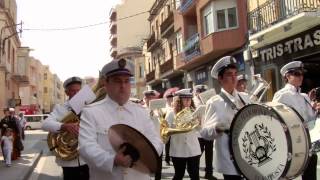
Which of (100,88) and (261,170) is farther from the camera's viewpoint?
(100,88)

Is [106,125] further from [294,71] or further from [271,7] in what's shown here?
[271,7]

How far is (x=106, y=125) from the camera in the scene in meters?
3.60

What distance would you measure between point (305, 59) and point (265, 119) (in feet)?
49.7

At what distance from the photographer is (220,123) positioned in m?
4.84

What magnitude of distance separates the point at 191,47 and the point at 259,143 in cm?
2571

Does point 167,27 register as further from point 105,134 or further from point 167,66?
point 105,134

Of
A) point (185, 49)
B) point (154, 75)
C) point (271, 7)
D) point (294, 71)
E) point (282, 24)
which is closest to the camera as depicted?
point (294, 71)

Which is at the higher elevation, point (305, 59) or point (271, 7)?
point (271, 7)

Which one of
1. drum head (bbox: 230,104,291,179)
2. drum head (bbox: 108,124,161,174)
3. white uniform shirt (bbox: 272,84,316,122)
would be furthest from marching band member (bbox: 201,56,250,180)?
drum head (bbox: 108,124,161,174)

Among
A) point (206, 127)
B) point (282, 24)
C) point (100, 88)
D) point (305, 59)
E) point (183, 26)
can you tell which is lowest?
point (206, 127)

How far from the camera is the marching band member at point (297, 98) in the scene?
19.3 feet

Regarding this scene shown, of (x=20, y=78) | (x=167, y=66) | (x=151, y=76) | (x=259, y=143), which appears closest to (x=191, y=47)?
(x=167, y=66)

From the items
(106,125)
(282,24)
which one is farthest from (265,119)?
(282,24)

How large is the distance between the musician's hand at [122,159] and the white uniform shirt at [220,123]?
1617mm
